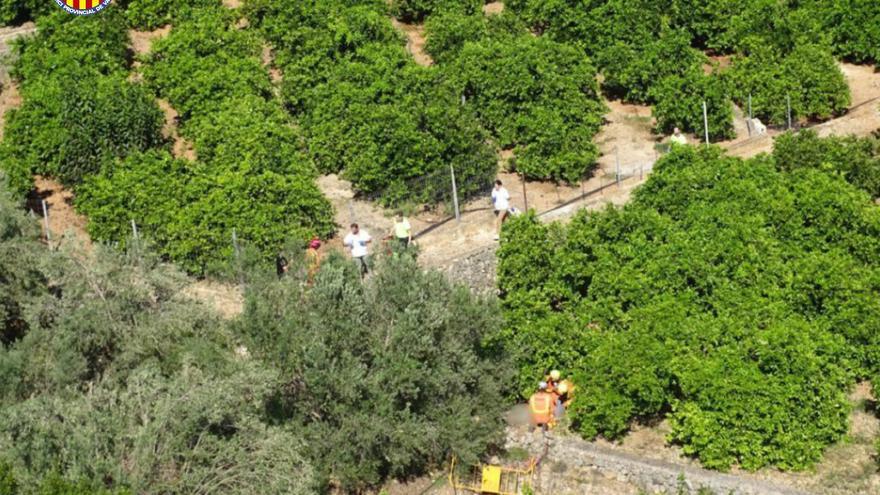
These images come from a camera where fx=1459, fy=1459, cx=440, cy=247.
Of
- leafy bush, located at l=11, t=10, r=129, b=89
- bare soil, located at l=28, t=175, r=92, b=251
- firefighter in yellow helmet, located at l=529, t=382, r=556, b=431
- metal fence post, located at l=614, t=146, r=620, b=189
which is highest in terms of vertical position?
leafy bush, located at l=11, t=10, r=129, b=89

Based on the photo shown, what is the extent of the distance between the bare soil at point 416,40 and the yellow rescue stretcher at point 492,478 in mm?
16475

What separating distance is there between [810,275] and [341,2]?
17371 mm

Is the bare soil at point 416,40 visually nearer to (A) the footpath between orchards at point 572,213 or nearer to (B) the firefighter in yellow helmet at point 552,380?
(A) the footpath between orchards at point 572,213

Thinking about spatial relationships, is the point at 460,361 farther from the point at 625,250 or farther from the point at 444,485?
the point at 625,250

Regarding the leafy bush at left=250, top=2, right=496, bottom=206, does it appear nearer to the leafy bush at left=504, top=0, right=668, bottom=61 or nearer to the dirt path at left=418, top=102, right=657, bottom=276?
the dirt path at left=418, top=102, right=657, bottom=276

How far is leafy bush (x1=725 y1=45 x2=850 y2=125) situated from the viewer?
1548 inches

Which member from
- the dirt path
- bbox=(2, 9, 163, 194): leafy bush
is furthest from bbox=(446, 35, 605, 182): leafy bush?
bbox=(2, 9, 163, 194): leafy bush

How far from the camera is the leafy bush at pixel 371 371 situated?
27.1m

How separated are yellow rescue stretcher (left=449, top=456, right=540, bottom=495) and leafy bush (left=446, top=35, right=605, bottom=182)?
1052cm

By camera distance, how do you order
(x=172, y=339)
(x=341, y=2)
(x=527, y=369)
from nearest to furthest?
(x=172, y=339)
(x=527, y=369)
(x=341, y=2)

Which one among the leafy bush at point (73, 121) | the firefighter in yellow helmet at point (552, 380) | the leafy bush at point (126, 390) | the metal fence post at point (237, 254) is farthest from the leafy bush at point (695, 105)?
the leafy bush at point (126, 390)

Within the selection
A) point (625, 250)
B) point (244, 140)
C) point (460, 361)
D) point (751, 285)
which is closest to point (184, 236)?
point (244, 140)

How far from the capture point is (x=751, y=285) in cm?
3036

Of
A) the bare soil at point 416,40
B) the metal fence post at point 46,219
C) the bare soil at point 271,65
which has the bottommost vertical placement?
the bare soil at point 416,40
